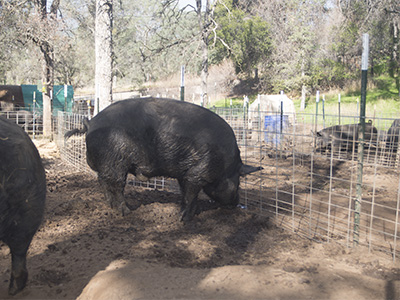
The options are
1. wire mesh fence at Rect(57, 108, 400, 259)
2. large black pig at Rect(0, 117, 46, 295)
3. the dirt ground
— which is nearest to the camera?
large black pig at Rect(0, 117, 46, 295)

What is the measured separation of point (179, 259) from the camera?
4199 mm

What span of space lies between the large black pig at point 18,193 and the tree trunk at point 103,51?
19.5ft

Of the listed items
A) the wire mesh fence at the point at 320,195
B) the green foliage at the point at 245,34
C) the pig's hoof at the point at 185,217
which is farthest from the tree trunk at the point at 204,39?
the green foliage at the point at 245,34

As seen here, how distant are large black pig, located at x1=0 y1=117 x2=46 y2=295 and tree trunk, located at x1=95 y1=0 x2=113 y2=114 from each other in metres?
5.94

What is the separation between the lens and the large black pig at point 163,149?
5.42 meters

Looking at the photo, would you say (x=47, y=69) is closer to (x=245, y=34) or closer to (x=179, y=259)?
(x=179, y=259)

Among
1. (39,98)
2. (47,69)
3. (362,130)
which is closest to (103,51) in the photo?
(47,69)

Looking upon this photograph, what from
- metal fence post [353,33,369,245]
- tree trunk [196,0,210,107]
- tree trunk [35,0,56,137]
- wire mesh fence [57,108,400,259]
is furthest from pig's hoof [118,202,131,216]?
tree trunk [196,0,210,107]

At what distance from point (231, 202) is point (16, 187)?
12.1 ft

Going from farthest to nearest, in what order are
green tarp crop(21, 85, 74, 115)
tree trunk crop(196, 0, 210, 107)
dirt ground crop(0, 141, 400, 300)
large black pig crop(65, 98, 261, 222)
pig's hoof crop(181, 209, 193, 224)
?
1. green tarp crop(21, 85, 74, 115)
2. tree trunk crop(196, 0, 210, 107)
3. pig's hoof crop(181, 209, 193, 224)
4. large black pig crop(65, 98, 261, 222)
5. dirt ground crop(0, 141, 400, 300)

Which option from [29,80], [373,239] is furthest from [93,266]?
[29,80]

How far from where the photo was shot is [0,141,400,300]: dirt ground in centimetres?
328

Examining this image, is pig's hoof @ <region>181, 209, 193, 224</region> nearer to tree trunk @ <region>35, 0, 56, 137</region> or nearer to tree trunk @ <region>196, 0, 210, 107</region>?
tree trunk @ <region>35, 0, 56, 137</region>

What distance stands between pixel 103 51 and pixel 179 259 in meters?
6.26
